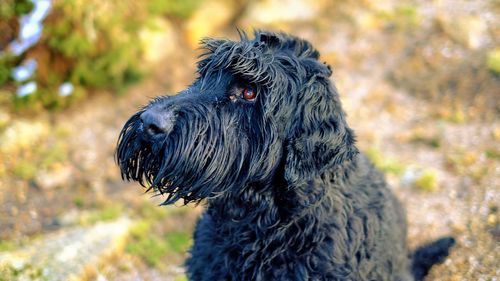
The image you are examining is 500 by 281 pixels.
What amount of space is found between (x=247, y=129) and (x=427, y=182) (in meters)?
3.51

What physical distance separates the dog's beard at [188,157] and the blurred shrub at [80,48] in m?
4.76

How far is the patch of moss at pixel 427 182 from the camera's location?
575 cm

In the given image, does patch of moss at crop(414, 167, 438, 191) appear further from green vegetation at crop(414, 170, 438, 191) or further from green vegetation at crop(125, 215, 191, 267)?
green vegetation at crop(125, 215, 191, 267)

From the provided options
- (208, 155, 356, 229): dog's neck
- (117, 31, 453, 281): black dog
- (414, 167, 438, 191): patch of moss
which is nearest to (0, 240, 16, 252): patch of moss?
(117, 31, 453, 281): black dog

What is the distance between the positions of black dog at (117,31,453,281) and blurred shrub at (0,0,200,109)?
181 inches

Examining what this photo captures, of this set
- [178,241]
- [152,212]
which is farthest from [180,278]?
[152,212]

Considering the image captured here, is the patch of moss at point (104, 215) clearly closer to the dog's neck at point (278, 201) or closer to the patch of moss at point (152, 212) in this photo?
the patch of moss at point (152, 212)

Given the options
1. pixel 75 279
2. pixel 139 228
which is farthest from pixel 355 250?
pixel 139 228

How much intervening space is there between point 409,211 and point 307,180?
283 cm

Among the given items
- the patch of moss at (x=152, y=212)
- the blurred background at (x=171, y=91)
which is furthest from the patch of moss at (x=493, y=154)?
the patch of moss at (x=152, y=212)

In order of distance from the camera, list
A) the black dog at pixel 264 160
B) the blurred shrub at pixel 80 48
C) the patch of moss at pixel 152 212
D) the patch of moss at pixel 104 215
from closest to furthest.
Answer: the black dog at pixel 264 160 → the patch of moss at pixel 104 215 → the patch of moss at pixel 152 212 → the blurred shrub at pixel 80 48

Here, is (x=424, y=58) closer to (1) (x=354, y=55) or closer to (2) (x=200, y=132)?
(1) (x=354, y=55)

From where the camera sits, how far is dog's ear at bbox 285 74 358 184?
10.2ft

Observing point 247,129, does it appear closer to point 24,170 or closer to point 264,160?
point 264,160
